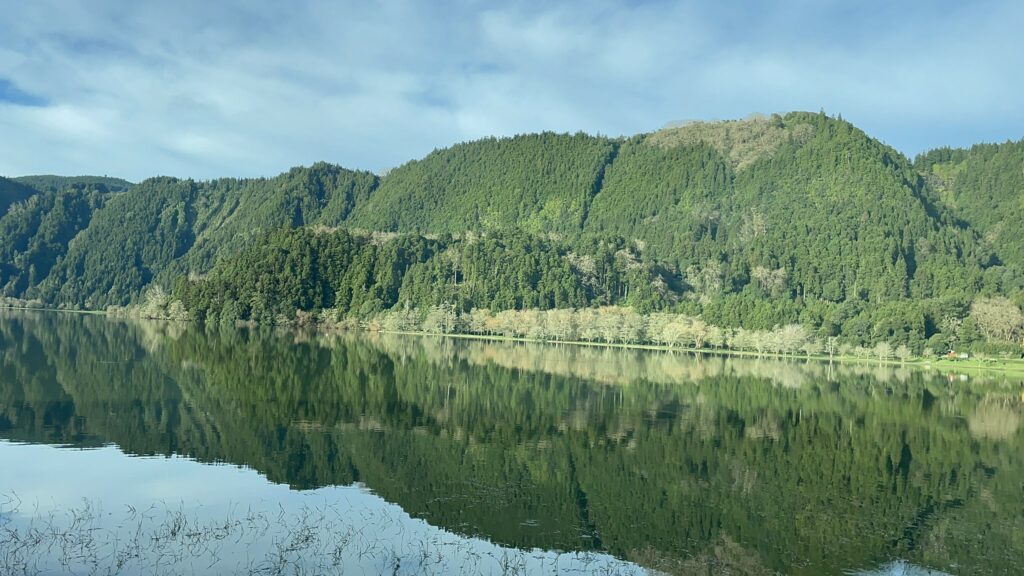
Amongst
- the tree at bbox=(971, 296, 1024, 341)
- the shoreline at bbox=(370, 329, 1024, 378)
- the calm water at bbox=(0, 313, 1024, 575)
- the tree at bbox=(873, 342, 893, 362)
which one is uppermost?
the tree at bbox=(971, 296, 1024, 341)

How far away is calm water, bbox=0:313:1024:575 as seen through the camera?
19.5 m

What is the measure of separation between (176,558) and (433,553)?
5860 millimetres

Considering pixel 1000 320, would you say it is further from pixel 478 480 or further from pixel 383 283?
pixel 383 283

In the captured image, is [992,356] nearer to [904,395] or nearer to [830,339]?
[830,339]

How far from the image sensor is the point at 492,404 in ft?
150

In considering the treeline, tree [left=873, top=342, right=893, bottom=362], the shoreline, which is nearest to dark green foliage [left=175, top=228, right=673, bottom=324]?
the treeline

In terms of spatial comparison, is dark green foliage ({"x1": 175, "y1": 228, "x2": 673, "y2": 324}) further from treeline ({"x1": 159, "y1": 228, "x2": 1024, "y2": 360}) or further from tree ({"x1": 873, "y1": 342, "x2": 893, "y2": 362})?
tree ({"x1": 873, "y1": 342, "x2": 893, "y2": 362})

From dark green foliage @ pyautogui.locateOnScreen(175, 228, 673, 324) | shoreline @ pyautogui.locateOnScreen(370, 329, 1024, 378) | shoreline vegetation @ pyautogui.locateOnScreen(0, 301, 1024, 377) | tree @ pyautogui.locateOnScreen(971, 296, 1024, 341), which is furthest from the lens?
dark green foliage @ pyautogui.locateOnScreen(175, 228, 673, 324)

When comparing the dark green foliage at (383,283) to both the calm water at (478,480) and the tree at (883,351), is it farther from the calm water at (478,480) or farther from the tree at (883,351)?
the calm water at (478,480)

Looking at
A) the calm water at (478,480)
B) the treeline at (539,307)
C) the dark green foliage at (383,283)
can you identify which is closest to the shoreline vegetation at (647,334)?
the treeline at (539,307)

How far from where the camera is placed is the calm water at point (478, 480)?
63.9 ft

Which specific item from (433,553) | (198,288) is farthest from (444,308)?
(433,553)

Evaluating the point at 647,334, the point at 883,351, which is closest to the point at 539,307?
the point at 647,334

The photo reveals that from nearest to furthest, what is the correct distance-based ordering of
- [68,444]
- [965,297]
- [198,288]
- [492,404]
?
[68,444] → [492,404] → [965,297] → [198,288]
